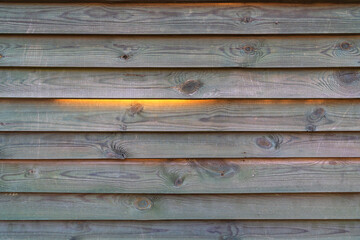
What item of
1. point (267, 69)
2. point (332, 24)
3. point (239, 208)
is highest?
point (332, 24)

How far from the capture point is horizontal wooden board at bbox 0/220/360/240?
4.67 feet

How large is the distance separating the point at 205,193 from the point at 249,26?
0.88 meters

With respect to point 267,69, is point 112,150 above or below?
below

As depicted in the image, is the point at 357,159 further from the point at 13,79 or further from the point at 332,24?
the point at 13,79

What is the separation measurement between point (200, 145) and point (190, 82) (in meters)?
0.33

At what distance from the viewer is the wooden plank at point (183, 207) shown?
1400 mm

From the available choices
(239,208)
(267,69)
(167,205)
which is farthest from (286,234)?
(267,69)

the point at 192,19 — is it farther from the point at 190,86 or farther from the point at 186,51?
the point at 190,86

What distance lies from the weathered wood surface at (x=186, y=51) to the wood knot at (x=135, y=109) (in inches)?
7.7

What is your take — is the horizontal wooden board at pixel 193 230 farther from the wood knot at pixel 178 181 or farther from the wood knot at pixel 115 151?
the wood knot at pixel 115 151

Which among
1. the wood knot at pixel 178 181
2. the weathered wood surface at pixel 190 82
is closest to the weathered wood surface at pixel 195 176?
the wood knot at pixel 178 181

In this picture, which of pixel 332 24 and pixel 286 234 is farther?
pixel 286 234

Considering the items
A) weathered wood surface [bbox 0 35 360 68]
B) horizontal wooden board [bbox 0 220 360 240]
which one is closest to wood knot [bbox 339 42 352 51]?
weathered wood surface [bbox 0 35 360 68]

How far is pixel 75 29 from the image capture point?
1.31 metres
